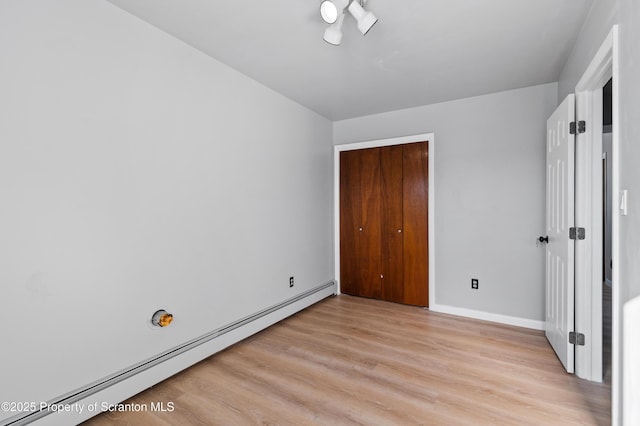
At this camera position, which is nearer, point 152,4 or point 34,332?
point 34,332

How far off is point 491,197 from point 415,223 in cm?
83

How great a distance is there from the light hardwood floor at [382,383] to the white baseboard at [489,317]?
114mm

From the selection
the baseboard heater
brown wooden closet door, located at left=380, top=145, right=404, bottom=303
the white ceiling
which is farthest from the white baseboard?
the white ceiling

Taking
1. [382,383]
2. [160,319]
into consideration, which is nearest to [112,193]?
[160,319]

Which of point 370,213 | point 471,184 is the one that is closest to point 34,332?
point 370,213

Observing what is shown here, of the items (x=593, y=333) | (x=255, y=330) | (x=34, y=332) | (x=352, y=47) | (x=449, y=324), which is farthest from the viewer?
(x=449, y=324)

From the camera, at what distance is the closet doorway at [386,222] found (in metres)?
3.47

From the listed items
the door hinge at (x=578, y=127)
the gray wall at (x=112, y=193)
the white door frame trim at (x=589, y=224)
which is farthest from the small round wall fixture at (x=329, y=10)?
the door hinge at (x=578, y=127)

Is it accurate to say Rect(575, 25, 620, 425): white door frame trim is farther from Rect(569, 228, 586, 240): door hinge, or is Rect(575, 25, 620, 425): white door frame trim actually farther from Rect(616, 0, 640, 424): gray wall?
Rect(616, 0, 640, 424): gray wall

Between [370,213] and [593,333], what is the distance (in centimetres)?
232

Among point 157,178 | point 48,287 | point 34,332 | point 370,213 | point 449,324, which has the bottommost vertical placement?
point 449,324

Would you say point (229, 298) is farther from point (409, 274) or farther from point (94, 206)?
point (409, 274)

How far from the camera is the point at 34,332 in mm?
1454

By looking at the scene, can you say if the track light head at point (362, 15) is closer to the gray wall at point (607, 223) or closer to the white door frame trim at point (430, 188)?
the white door frame trim at point (430, 188)
